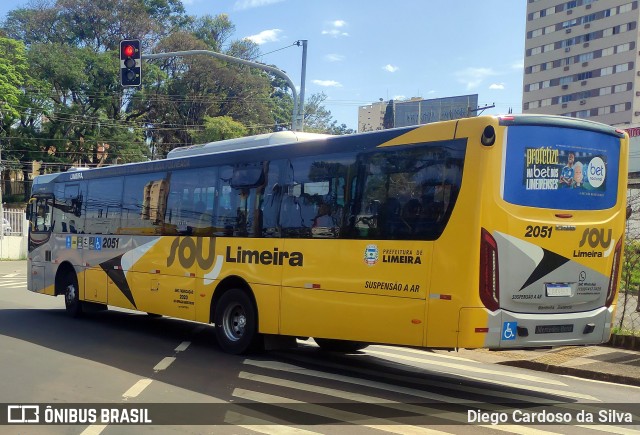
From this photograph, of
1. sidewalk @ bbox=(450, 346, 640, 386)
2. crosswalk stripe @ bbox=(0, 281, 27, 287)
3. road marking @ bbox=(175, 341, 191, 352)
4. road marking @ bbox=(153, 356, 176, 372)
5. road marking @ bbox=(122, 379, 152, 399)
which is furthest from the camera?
crosswalk stripe @ bbox=(0, 281, 27, 287)

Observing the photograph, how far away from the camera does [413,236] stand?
25.3 ft

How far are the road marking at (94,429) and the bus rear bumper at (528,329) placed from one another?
3.96 metres

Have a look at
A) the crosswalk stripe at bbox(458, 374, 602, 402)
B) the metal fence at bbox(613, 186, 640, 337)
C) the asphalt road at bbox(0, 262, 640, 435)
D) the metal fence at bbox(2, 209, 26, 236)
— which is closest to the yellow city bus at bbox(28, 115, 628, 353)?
the asphalt road at bbox(0, 262, 640, 435)

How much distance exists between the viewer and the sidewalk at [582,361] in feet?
31.7

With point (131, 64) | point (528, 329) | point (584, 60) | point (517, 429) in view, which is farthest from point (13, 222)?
point (584, 60)

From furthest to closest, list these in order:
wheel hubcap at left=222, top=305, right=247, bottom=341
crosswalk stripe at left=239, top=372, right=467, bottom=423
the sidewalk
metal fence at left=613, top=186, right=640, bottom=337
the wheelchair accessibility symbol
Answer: metal fence at left=613, top=186, right=640, bottom=337 < wheel hubcap at left=222, top=305, right=247, bottom=341 < the sidewalk < the wheelchair accessibility symbol < crosswalk stripe at left=239, top=372, right=467, bottom=423

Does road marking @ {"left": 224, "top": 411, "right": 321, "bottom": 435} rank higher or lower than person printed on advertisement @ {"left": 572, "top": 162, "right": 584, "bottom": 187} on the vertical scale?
lower

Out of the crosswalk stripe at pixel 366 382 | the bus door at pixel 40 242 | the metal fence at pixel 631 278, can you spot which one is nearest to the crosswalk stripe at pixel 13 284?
the bus door at pixel 40 242

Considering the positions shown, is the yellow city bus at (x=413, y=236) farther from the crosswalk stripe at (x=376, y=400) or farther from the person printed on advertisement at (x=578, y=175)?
the crosswalk stripe at (x=376, y=400)

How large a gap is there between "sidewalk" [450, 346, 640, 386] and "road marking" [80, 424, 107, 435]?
701 centimetres

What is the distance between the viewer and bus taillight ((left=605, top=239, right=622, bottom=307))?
26.5 feet

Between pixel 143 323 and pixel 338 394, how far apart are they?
7.97m

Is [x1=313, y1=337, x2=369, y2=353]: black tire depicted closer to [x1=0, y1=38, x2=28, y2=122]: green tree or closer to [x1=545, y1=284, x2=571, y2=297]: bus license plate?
→ [x1=545, y1=284, x2=571, y2=297]: bus license plate

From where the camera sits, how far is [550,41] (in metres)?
94.2
